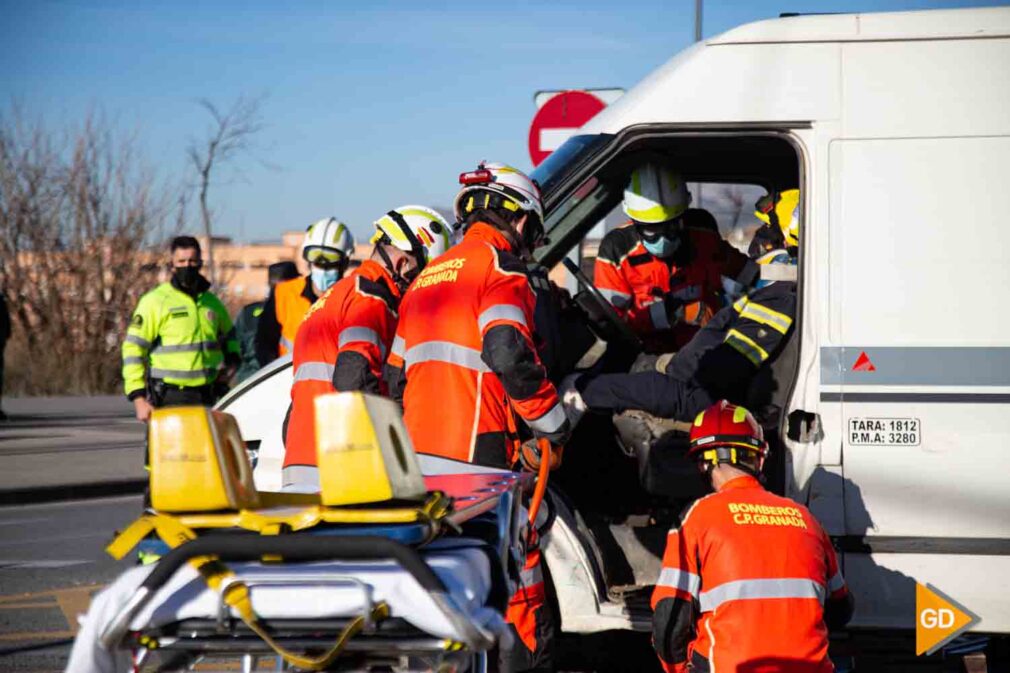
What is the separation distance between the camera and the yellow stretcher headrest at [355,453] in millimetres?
3062

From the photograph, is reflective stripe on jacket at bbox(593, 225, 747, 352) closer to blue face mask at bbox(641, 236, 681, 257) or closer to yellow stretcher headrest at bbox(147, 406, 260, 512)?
blue face mask at bbox(641, 236, 681, 257)

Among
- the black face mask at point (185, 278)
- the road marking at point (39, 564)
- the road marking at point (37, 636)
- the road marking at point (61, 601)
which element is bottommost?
the road marking at point (37, 636)

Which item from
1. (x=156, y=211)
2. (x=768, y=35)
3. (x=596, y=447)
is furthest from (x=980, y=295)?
(x=156, y=211)

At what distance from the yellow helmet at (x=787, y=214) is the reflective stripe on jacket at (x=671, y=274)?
35 centimetres

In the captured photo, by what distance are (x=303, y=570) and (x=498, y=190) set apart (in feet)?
7.60

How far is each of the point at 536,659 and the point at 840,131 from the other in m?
2.32

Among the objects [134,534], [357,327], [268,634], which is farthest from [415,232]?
[268,634]

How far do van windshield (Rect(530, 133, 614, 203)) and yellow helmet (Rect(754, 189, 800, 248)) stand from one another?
86cm

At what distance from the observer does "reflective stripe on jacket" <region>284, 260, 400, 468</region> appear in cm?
550

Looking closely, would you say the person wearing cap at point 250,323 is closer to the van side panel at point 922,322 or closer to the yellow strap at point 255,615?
the van side panel at point 922,322

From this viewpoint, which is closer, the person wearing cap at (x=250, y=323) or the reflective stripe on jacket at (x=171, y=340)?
the reflective stripe on jacket at (x=171, y=340)

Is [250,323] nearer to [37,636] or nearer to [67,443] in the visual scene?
[37,636]

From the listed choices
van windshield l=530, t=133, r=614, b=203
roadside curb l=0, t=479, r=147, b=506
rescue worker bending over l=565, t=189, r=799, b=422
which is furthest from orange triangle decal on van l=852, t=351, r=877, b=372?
roadside curb l=0, t=479, r=147, b=506

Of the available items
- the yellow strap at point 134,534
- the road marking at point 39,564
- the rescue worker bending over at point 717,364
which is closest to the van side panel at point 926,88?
the rescue worker bending over at point 717,364
